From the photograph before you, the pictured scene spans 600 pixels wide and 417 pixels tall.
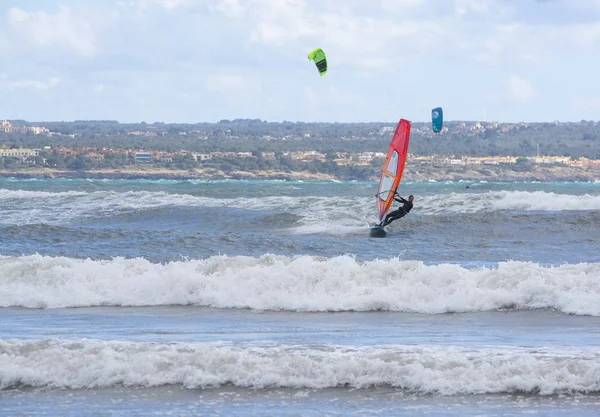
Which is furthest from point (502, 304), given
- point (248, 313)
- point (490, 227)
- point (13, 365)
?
point (490, 227)

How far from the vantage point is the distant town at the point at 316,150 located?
91.0m

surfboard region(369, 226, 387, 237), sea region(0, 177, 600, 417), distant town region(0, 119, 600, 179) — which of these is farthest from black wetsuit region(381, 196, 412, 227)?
distant town region(0, 119, 600, 179)

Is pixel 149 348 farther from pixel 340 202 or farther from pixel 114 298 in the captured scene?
pixel 340 202

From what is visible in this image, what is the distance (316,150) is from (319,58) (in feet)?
257

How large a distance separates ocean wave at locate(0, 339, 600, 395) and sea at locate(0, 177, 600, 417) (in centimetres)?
2

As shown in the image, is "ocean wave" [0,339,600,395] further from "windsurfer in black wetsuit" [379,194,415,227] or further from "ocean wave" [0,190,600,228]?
"ocean wave" [0,190,600,228]

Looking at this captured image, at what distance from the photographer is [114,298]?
14.5 metres

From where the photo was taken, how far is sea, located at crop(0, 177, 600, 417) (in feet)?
30.8

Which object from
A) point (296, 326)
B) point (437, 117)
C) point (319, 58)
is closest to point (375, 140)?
point (319, 58)

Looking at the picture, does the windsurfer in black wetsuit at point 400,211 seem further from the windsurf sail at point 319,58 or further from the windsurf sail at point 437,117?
the windsurf sail at point 319,58

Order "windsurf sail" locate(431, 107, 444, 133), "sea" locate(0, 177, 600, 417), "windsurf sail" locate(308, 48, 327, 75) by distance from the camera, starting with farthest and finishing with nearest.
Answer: "windsurf sail" locate(308, 48, 327, 75)
"windsurf sail" locate(431, 107, 444, 133)
"sea" locate(0, 177, 600, 417)

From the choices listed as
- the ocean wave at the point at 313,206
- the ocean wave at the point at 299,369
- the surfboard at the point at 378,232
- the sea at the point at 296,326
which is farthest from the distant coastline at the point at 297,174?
the ocean wave at the point at 299,369

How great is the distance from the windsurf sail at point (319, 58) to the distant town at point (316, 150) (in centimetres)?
5855

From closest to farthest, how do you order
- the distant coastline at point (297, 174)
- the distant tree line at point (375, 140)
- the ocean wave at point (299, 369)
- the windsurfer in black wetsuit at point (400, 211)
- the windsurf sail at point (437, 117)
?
the ocean wave at point (299, 369) → the windsurfer in black wetsuit at point (400, 211) → the windsurf sail at point (437, 117) → the distant coastline at point (297, 174) → the distant tree line at point (375, 140)
